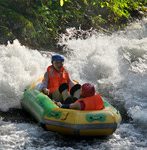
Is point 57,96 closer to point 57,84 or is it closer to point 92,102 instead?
point 57,84

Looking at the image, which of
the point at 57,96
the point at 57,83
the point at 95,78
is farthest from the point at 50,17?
the point at 57,96

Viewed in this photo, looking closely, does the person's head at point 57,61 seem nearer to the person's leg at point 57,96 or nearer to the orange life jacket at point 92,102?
the person's leg at point 57,96

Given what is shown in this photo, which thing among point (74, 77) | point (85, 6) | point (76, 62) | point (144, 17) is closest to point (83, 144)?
point (74, 77)

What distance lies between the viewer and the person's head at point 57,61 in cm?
893

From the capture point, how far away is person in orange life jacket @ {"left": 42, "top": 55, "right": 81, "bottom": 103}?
8.97 m

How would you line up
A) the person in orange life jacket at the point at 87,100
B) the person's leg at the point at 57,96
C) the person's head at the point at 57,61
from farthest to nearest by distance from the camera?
the person's leg at the point at 57,96 → the person's head at the point at 57,61 → the person in orange life jacket at the point at 87,100

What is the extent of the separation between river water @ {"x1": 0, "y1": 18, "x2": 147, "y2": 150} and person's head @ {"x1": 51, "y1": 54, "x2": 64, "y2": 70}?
4.06 ft

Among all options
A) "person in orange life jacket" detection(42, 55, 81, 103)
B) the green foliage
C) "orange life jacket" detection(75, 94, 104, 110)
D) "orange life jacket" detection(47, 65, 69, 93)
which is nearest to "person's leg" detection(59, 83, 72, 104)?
"person in orange life jacket" detection(42, 55, 81, 103)

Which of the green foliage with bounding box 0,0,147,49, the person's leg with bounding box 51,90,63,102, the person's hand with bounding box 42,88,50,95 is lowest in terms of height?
the person's leg with bounding box 51,90,63,102

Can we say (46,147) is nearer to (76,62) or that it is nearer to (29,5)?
(76,62)

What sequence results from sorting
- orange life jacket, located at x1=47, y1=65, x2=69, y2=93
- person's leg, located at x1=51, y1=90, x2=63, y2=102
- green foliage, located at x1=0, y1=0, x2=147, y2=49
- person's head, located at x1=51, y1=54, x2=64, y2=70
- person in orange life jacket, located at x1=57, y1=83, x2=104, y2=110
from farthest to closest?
green foliage, located at x1=0, y1=0, x2=147, y2=49, orange life jacket, located at x1=47, y1=65, x2=69, y2=93, person's leg, located at x1=51, y1=90, x2=63, y2=102, person's head, located at x1=51, y1=54, x2=64, y2=70, person in orange life jacket, located at x1=57, y1=83, x2=104, y2=110

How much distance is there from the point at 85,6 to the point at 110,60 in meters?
3.24

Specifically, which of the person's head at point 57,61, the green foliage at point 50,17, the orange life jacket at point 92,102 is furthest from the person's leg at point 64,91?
the green foliage at point 50,17

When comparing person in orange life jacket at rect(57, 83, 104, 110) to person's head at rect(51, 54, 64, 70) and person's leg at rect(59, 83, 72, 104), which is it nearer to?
person's leg at rect(59, 83, 72, 104)
